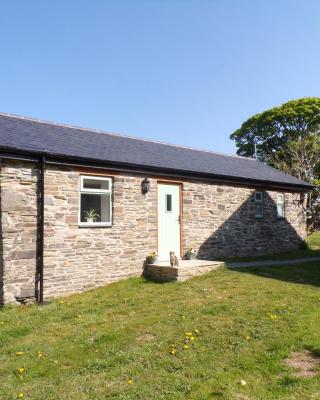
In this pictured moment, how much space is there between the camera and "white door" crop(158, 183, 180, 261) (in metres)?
11.1

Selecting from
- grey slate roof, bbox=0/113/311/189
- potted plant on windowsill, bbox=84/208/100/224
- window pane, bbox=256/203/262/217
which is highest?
grey slate roof, bbox=0/113/311/189

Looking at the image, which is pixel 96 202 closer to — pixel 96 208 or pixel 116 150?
pixel 96 208

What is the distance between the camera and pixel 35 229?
863 cm

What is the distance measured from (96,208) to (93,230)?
4.66 ft

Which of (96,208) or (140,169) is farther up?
(140,169)

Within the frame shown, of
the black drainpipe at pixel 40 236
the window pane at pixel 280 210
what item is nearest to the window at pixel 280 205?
the window pane at pixel 280 210

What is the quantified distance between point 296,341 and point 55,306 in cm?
516

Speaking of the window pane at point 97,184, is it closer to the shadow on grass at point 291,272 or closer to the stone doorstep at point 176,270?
the stone doorstep at point 176,270

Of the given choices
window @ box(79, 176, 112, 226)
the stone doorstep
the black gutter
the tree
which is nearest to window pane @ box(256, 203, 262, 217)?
the black gutter

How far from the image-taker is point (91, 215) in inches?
395

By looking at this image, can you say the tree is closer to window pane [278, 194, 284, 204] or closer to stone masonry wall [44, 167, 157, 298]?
window pane [278, 194, 284, 204]

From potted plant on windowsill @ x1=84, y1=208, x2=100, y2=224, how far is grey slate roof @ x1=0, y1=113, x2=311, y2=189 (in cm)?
156

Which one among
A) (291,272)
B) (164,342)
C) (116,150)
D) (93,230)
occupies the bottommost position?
(164,342)

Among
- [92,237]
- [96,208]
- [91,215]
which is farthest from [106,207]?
[92,237]
